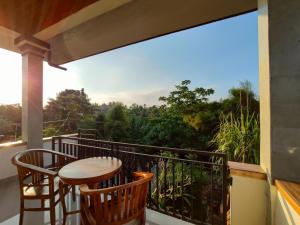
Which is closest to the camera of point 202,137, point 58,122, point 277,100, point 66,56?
point 277,100

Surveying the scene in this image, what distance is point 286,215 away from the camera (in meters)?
1.26

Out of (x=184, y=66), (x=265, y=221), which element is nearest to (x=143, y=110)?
(x=184, y=66)

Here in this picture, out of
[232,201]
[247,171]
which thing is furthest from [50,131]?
[247,171]

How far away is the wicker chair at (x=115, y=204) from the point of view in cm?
119

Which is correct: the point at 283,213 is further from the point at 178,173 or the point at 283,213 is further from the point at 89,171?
the point at 178,173

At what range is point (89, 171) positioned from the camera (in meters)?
1.68

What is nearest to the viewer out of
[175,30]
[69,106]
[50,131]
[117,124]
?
[175,30]

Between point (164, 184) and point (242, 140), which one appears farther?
point (164, 184)

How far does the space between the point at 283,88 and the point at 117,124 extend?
22.9 ft

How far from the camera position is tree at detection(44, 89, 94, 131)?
9531mm

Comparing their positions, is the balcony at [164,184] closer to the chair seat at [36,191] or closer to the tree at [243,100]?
the chair seat at [36,191]

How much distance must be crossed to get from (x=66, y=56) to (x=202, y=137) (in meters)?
4.82

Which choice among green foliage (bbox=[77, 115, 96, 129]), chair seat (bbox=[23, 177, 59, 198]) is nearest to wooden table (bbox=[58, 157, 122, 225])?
chair seat (bbox=[23, 177, 59, 198])

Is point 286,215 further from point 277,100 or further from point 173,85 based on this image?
point 173,85
